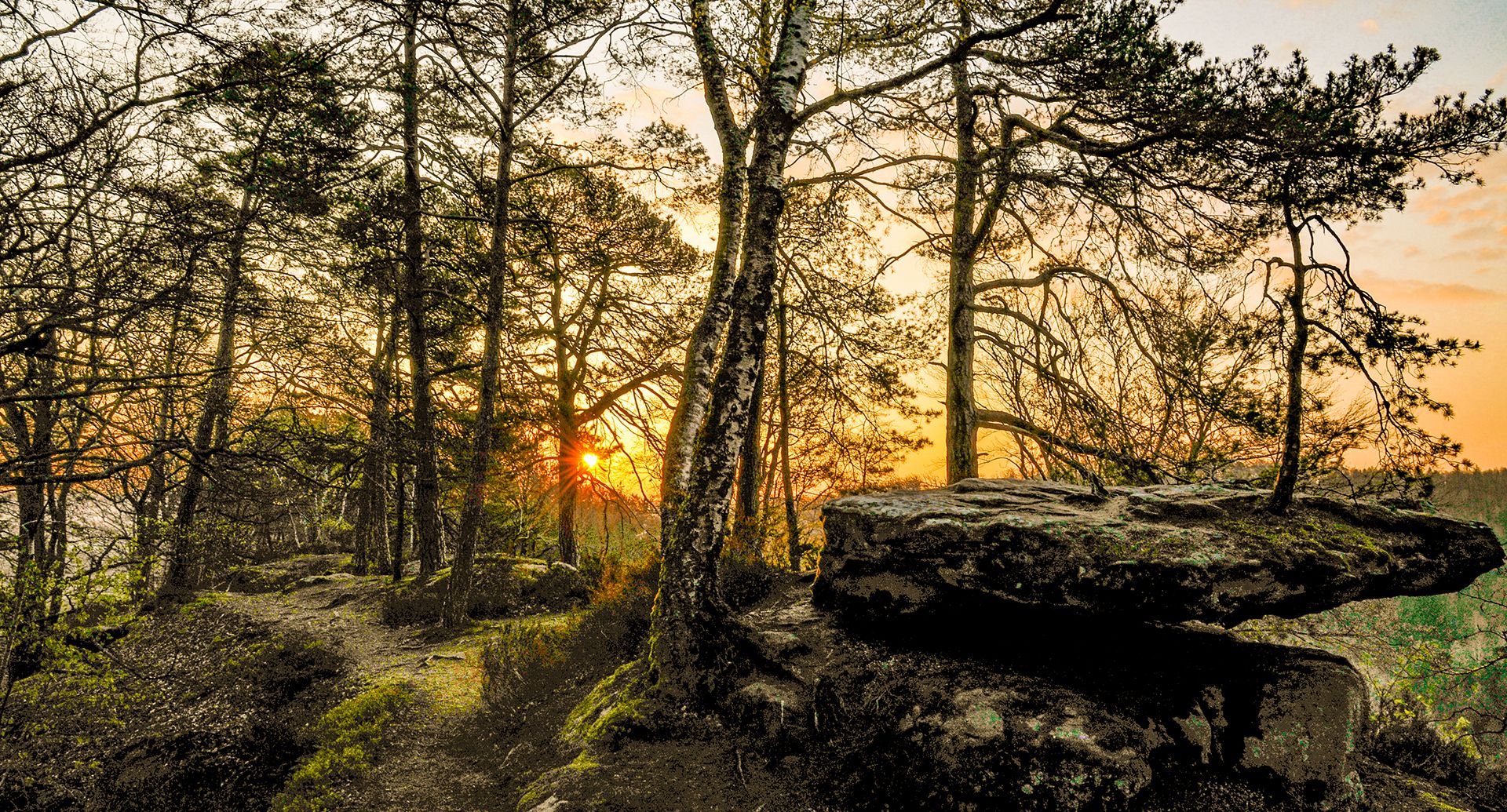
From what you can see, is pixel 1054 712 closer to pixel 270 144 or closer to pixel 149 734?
Result: pixel 270 144

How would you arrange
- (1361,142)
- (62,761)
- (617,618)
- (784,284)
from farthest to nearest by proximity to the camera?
1. (784,284)
2. (617,618)
3. (62,761)
4. (1361,142)

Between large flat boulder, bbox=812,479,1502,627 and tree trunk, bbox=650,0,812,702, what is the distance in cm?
120

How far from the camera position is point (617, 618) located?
6.76m

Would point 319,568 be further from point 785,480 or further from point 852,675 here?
point 852,675

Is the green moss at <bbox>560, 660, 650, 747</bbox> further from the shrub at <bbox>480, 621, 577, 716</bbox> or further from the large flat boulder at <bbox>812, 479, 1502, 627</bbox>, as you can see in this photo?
the large flat boulder at <bbox>812, 479, 1502, 627</bbox>

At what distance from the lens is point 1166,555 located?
3625 millimetres

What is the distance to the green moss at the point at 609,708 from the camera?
427cm

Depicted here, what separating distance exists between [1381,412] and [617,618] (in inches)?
271

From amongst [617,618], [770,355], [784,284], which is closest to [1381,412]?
[617,618]

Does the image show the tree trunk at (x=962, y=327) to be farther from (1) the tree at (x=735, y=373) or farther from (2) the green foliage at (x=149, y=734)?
(2) the green foliage at (x=149, y=734)

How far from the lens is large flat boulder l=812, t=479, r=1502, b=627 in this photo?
3582mm

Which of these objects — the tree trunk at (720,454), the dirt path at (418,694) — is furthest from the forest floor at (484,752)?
the tree trunk at (720,454)

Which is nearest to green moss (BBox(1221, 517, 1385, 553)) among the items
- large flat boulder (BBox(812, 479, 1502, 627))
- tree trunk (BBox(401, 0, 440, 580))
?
large flat boulder (BBox(812, 479, 1502, 627))

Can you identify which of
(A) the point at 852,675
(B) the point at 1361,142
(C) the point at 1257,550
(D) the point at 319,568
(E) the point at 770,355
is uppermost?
(B) the point at 1361,142
